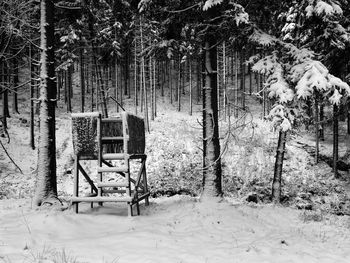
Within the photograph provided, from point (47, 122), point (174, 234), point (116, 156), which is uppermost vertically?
point (47, 122)

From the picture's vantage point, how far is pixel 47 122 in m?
8.34

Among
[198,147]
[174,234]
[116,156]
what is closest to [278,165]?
[198,147]

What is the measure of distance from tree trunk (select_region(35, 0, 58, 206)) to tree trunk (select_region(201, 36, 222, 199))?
13.2 ft

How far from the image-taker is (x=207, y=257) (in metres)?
5.11

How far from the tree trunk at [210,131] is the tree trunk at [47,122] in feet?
13.2

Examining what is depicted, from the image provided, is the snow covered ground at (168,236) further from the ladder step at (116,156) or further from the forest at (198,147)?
the ladder step at (116,156)

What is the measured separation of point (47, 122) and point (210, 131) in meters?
4.33

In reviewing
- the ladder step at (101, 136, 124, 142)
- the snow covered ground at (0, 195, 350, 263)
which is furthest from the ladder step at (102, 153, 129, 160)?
the snow covered ground at (0, 195, 350, 263)

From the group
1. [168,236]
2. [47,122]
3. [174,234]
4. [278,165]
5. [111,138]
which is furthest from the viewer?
[278,165]

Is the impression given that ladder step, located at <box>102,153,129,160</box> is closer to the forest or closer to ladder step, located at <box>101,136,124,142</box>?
the forest

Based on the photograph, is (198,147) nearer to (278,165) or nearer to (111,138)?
(111,138)

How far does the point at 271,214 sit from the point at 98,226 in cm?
510

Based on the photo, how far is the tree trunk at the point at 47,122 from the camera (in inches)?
320

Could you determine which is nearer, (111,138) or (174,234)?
(174,234)
